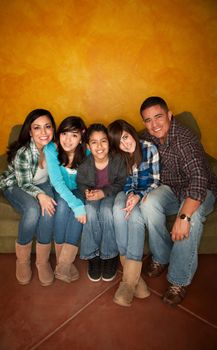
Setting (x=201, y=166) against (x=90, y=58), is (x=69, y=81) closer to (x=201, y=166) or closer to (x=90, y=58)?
(x=90, y=58)

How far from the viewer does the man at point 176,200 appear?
66.8 inches

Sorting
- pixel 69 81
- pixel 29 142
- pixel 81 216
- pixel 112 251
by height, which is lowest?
pixel 112 251

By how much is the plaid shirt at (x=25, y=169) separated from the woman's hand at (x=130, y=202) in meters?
0.62

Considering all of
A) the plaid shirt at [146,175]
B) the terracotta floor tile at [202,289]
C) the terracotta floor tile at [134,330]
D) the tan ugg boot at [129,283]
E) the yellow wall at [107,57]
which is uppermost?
the yellow wall at [107,57]

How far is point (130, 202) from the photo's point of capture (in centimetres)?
184

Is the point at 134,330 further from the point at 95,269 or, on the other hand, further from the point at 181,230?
the point at 181,230

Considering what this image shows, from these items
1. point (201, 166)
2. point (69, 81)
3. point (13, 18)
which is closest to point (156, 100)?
point (201, 166)

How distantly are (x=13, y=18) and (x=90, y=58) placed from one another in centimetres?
70

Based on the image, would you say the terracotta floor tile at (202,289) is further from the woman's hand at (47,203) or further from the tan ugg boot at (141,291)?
the woman's hand at (47,203)

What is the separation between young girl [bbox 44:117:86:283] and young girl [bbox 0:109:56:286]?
69 mm

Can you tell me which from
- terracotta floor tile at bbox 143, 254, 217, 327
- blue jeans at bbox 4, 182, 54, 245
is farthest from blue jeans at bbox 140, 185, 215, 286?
blue jeans at bbox 4, 182, 54, 245

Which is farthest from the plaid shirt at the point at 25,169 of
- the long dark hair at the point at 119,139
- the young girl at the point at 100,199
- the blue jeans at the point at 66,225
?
the long dark hair at the point at 119,139

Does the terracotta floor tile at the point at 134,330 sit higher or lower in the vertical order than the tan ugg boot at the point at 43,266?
lower

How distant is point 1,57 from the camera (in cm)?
244
